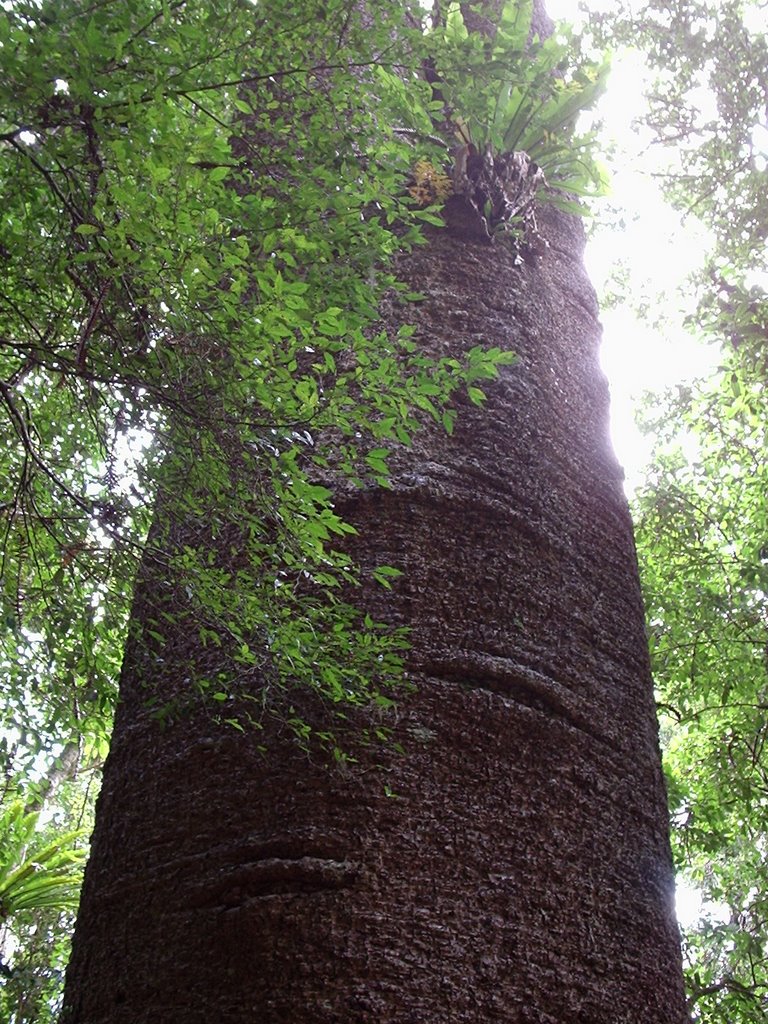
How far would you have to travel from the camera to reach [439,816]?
5.69 ft

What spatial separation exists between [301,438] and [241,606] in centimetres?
34

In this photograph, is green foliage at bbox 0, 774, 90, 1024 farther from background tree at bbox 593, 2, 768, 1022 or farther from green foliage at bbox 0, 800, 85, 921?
background tree at bbox 593, 2, 768, 1022

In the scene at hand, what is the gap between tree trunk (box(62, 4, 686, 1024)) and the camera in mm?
1582

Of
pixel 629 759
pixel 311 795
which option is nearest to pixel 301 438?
pixel 311 795

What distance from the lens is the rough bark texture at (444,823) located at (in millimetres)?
1580

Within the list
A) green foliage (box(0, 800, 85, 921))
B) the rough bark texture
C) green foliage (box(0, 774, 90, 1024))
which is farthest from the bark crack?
green foliage (box(0, 800, 85, 921))

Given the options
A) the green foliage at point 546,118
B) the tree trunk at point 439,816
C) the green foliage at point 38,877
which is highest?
the green foliage at point 546,118

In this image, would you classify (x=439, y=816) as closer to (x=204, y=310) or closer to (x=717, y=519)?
(x=204, y=310)

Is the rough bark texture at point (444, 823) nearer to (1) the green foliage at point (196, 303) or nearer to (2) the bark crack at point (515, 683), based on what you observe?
(2) the bark crack at point (515, 683)

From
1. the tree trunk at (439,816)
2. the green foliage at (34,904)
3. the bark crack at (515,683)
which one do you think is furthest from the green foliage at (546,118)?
the green foliage at (34,904)

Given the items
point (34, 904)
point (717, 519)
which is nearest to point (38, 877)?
point (34, 904)

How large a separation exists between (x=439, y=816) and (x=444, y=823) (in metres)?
0.02

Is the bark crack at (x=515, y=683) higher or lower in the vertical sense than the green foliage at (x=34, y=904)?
lower

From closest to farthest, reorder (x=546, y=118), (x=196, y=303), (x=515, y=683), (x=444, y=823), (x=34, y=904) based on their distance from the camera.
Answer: (x=196, y=303), (x=444, y=823), (x=515, y=683), (x=546, y=118), (x=34, y=904)
